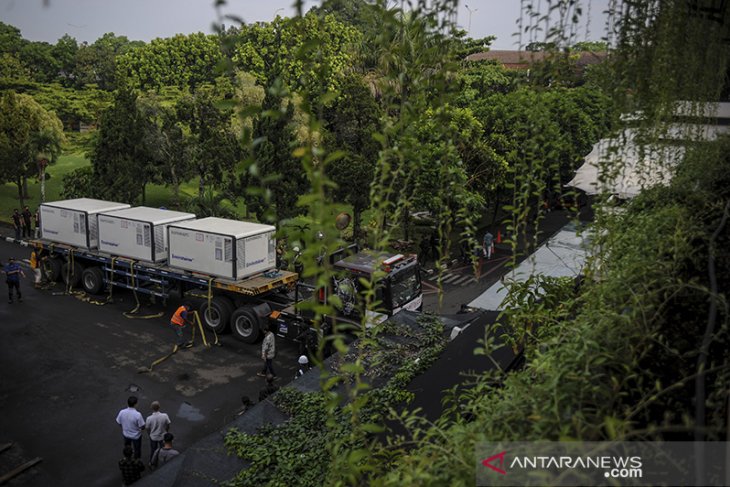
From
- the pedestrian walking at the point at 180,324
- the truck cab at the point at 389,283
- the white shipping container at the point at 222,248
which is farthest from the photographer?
the white shipping container at the point at 222,248

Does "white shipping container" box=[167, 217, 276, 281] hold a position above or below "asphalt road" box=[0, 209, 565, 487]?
above

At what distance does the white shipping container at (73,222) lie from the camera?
18234mm

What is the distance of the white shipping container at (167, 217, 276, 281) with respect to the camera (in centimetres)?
1523

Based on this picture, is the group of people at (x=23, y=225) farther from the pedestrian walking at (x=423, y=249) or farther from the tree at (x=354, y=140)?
the pedestrian walking at (x=423, y=249)

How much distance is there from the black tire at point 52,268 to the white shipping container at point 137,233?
2.55 m

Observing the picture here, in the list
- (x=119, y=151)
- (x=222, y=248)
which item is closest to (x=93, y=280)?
(x=222, y=248)

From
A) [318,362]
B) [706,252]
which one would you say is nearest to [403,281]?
[706,252]

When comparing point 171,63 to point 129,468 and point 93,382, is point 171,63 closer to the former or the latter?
point 93,382

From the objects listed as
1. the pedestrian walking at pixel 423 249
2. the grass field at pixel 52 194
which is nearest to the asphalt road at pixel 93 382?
the pedestrian walking at pixel 423 249

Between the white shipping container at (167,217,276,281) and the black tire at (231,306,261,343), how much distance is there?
93 centimetres

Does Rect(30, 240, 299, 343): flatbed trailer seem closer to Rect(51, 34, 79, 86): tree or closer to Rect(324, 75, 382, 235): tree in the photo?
Rect(324, 75, 382, 235): tree

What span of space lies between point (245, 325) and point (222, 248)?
2186mm

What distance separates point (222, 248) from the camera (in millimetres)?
15297

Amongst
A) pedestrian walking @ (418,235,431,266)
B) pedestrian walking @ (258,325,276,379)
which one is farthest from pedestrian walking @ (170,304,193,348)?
pedestrian walking @ (418,235,431,266)
